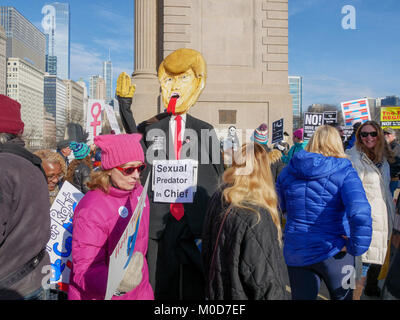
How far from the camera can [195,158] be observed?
3631mm

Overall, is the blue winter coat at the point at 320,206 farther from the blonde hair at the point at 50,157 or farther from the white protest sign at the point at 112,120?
the white protest sign at the point at 112,120


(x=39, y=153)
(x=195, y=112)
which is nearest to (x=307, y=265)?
(x=39, y=153)

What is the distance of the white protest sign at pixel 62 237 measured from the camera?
10.3 feet

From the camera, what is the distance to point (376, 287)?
4.42 metres

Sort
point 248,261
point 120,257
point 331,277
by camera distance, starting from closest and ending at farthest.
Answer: point 120,257, point 248,261, point 331,277

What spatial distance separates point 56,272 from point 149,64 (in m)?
15.1

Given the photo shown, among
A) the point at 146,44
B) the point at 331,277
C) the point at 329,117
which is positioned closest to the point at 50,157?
the point at 331,277

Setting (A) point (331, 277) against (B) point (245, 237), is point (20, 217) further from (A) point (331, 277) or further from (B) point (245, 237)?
(A) point (331, 277)

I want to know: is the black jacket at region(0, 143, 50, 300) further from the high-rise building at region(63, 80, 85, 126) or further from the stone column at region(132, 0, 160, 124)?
the high-rise building at region(63, 80, 85, 126)

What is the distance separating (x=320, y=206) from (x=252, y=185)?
101cm

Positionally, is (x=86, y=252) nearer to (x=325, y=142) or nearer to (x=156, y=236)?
(x=156, y=236)

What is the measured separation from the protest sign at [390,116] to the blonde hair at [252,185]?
45.5 ft

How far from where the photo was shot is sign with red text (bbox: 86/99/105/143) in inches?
231

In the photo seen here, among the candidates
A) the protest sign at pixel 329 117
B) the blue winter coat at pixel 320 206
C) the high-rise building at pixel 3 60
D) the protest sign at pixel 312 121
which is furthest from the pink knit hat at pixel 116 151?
the high-rise building at pixel 3 60
